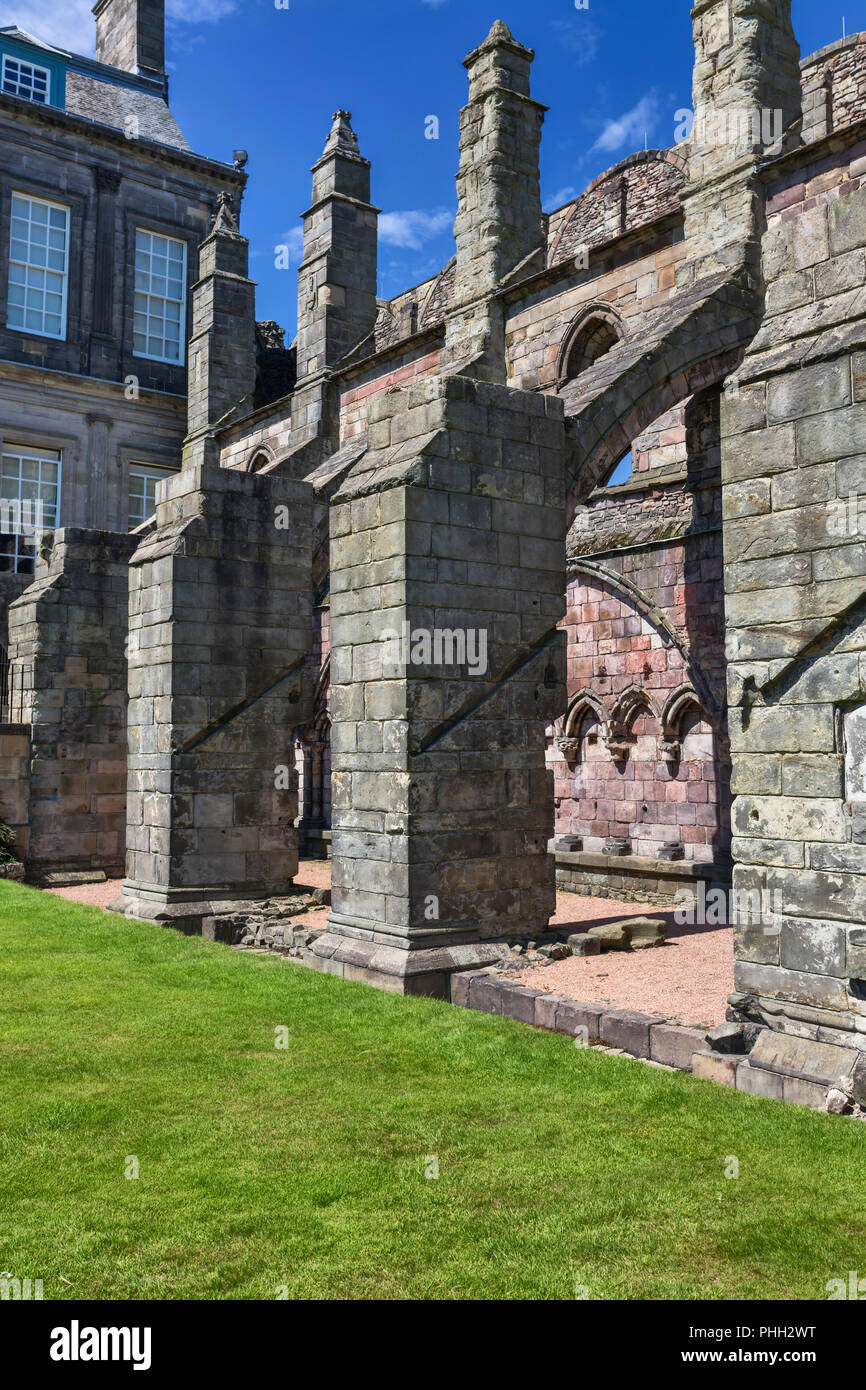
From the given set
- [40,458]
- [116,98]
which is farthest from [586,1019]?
[116,98]

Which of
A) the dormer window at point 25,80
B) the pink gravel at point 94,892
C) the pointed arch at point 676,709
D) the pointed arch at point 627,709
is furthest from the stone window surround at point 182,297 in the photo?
the pointed arch at point 676,709

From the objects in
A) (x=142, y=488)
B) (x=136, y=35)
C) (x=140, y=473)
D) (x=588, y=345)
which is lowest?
(x=588, y=345)

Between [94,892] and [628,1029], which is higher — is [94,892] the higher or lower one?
the lower one

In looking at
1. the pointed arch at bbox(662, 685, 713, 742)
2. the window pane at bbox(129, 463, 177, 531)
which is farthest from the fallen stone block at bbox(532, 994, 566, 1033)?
the window pane at bbox(129, 463, 177, 531)

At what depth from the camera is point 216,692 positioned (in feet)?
36.1

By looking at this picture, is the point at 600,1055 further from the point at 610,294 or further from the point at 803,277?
the point at 610,294

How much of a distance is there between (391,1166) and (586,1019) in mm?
2227

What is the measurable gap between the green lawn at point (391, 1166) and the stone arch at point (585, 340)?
9.68 metres

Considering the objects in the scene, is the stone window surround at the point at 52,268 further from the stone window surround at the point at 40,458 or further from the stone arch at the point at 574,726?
the stone arch at the point at 574,726

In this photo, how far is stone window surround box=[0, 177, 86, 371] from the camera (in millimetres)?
23828

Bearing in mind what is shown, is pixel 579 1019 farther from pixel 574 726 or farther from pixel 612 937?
pixel 574 726

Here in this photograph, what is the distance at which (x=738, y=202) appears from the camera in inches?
452

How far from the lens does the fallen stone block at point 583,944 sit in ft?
28.0
